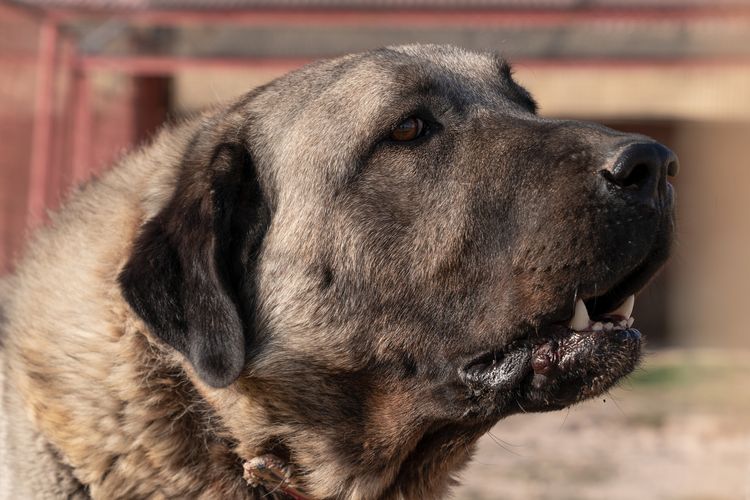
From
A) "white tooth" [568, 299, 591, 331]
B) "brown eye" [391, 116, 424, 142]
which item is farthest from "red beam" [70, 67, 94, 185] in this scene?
"white tooth" [568, 299, 591, 331]

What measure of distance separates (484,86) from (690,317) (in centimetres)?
950

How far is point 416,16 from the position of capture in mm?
9562

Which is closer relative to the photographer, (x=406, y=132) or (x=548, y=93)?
(x=406, y=132)

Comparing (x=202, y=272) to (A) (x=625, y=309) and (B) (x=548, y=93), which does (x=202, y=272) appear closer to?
(A) (x=625, y=309)

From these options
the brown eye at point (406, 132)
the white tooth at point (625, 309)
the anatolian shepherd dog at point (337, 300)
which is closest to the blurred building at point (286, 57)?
the anatolian shepherd dog at point (337, 300)

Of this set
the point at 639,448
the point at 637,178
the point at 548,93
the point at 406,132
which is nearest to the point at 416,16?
the point at 548,93

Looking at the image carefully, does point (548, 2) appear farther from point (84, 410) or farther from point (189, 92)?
point (84, 410)

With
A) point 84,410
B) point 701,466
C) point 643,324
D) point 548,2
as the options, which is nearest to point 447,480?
point 84,410

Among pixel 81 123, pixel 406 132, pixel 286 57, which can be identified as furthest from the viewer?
pixel 286 57

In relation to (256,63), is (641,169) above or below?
below

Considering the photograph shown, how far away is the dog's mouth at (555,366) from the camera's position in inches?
123

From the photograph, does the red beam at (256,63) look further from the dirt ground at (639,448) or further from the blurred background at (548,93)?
the dirt ground at (639,448)

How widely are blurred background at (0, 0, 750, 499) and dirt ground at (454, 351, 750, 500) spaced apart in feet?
0.10

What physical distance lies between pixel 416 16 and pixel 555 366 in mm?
6918
